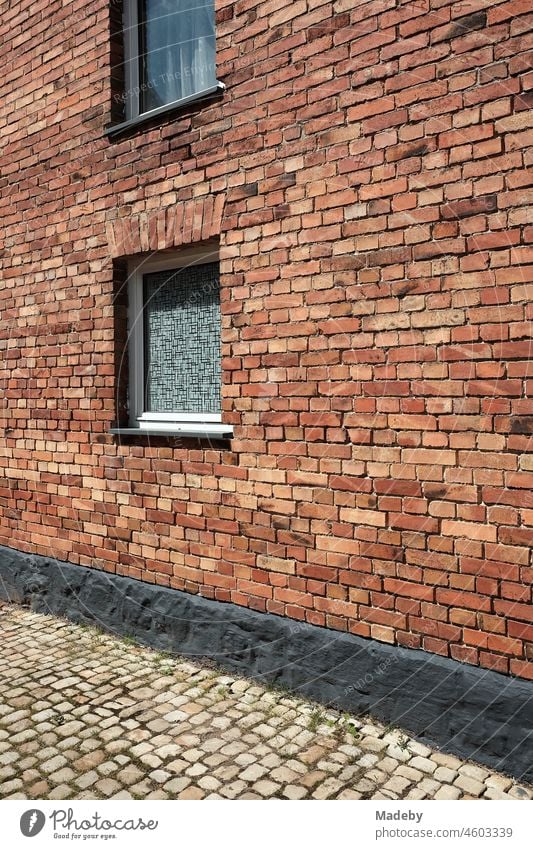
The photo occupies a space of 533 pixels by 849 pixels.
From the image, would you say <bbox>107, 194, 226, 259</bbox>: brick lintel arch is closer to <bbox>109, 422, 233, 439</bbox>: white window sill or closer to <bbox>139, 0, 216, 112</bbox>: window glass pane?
<bbox>139, 0, 216, 112</bbox>: window glass pane

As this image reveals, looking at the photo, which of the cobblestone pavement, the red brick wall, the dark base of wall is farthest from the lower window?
the cobblestone pavement

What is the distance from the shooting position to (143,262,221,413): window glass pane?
438 centimetres

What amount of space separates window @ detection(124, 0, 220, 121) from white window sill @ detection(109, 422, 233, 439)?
84.3 inches

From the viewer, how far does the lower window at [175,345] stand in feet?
14.4

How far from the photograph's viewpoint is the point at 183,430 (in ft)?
14.3

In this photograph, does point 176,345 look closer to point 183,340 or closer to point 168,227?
point 183,340

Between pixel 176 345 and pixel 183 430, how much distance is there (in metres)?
0.66

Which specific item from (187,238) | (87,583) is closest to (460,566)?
(187,238)

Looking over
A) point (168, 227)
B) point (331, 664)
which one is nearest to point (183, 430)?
point (168, 227)
